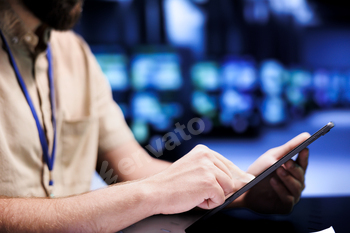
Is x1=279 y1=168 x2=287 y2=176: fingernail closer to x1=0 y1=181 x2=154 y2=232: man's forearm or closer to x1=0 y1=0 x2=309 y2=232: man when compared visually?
x1=0 y1=0 x2=309 y2=232: man

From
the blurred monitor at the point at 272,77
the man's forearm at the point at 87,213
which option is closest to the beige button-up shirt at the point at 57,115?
the man's forearm at the point at 87,213

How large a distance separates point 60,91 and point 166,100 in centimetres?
196

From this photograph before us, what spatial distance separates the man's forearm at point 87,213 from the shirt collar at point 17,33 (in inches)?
15.6

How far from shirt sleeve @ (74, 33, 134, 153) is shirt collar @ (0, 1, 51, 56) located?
0.54 feet

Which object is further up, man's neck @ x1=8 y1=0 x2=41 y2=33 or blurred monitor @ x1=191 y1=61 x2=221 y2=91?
man's neck @ x1=8 y1=0 x2=41 y2=33

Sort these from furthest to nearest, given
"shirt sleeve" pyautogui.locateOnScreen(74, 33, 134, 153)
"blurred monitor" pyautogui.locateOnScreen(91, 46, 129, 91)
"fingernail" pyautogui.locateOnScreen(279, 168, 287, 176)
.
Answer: "blurred monitor" pyautogui.locateOnScreen(91, 46, 129, 91), "shirt sleeve" pyautogui.locateOnScreen(74, 33, 134, 153), "fingernail" pyautogui.locateOnScreen(279, 168, 287, 176)

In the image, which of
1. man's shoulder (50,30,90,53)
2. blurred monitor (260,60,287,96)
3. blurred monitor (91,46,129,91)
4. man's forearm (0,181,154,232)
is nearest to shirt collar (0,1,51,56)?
man's shoulder (50,30,90,53)

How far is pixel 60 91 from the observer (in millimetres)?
759

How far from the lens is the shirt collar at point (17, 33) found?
651mm

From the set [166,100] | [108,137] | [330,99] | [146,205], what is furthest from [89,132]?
[330,99]

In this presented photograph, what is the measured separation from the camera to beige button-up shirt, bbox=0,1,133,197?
606mm

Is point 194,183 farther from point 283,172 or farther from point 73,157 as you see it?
point 73,157

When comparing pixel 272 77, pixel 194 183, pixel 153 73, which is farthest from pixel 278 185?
pixel 272 77

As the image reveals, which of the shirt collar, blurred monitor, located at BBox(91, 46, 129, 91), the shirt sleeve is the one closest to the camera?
the shirt collar
